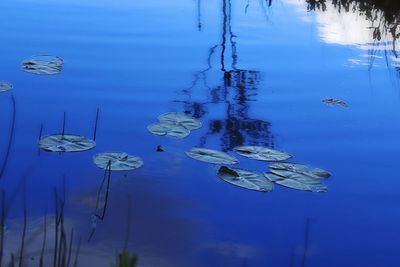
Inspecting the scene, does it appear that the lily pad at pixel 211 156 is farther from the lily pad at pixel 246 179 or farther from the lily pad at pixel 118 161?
the lily pad at pixel 118 161

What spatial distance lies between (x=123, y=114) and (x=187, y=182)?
651 mm

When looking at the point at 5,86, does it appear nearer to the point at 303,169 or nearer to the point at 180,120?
the point at 180,120

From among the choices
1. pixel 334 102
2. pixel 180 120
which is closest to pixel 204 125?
pixel 180 120

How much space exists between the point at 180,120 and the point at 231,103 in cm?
43

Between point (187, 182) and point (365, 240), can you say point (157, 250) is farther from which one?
point (365, 240)

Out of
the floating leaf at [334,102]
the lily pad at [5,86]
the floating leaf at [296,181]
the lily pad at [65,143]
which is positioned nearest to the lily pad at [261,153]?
the floating leaf at [296,181]

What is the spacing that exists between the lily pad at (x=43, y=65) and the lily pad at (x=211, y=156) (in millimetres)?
1127

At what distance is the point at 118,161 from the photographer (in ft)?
8.14

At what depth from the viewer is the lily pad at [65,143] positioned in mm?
2545

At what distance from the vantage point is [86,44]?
3893mm

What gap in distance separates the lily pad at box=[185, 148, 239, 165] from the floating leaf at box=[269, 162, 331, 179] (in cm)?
17

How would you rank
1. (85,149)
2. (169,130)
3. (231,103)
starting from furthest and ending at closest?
1. (231,103)
2. (169,130)
3. (85,149)

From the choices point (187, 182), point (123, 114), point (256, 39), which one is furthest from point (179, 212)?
point (256, 39)

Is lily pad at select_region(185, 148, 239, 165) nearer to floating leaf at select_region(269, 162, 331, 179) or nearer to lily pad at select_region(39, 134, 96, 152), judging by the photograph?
floating leaf at select_region(269, 162, 331, 179)
